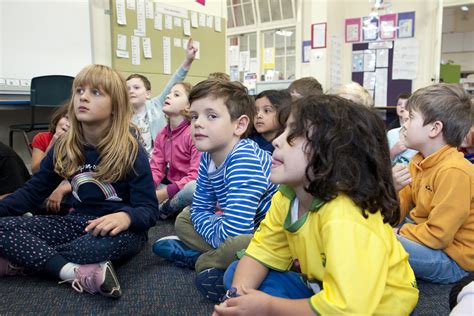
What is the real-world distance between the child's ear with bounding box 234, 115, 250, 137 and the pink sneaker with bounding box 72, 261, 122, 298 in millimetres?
624

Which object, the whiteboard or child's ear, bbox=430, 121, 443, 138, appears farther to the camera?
the whiteboard

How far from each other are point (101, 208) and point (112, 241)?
209 mm

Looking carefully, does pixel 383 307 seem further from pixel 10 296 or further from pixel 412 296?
pixel 10 296

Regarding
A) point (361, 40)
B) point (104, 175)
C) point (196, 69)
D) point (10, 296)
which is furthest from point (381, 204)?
point (361, 40)

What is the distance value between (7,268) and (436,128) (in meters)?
1.55

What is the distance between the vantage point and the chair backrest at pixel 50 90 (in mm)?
2934

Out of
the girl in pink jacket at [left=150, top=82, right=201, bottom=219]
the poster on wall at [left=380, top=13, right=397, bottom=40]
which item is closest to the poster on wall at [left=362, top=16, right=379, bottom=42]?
the poster on wall at [left=380, top=13, right=397, bottom=40]

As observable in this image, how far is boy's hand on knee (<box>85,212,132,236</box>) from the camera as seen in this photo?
1279 millimetres

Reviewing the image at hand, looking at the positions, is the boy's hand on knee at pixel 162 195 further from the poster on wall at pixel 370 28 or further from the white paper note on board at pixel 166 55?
the poster on wall at pixel 370 28

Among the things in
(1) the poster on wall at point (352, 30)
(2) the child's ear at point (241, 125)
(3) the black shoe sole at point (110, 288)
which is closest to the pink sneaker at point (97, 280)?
(3) the black shoe sole at point (110, 288)

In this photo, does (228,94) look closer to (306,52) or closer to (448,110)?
(448,110)

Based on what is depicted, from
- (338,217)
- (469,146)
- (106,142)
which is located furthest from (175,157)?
(338,217)

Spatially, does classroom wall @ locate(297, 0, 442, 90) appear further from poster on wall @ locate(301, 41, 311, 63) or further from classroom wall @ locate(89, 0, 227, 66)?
classroom wall @ locate(89, 0, 227, 66)

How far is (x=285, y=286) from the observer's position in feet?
3.00
